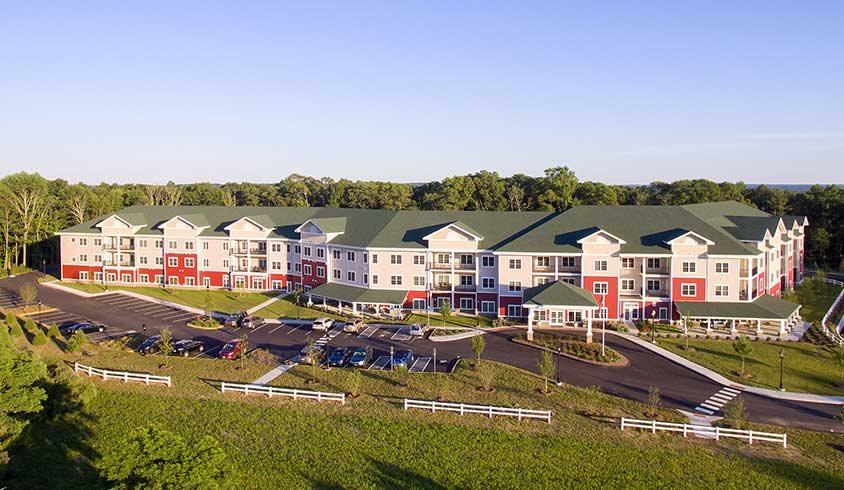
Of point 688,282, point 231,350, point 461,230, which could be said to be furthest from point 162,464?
point 688,282

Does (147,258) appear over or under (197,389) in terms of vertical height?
over

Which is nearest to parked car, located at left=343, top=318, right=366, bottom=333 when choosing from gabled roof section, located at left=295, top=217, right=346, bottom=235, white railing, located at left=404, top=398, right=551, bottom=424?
gabled roof section, located at left=295, top=217, right=346, bottom=235

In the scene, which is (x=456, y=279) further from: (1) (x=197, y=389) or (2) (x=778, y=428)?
(2) (x=778, y=428)

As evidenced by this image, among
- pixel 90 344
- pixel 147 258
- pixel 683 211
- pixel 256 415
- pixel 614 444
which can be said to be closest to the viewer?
pixel 614 444

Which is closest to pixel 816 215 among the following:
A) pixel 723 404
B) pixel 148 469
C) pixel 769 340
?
pixel 769 340

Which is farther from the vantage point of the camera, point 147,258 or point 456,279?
point 147,258

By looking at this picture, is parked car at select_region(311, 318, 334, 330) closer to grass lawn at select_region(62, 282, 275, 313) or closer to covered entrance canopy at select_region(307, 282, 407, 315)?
covered entrance canopy at select_region(307, 282, 407, 315)

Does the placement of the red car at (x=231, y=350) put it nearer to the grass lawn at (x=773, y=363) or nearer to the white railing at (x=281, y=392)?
the white railing at (x=281, y=392)

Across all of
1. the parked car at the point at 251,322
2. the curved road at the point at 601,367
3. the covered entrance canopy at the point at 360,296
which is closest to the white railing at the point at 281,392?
the curved road at the point at 601,367
